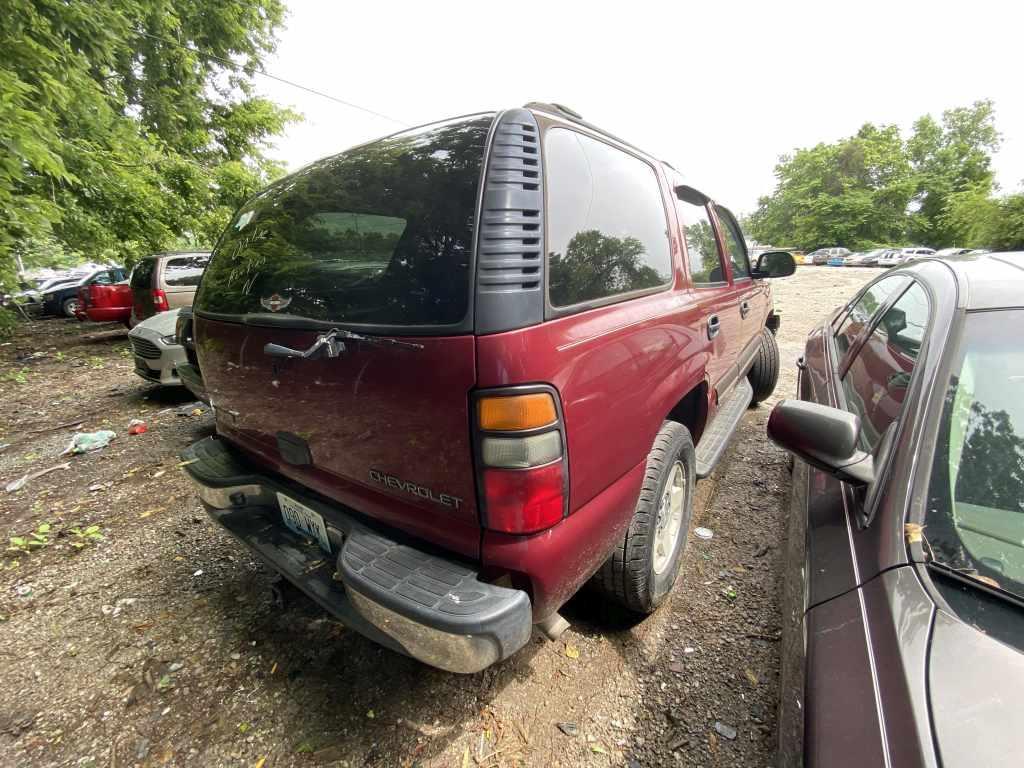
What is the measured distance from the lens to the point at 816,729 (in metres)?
0.90

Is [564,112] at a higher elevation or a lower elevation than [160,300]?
higher

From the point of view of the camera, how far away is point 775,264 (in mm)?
3754

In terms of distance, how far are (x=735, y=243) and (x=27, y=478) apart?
6033 mm

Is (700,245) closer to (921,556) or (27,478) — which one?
(921,556)

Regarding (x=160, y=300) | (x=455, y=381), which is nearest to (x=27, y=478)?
(x=160, y=300)

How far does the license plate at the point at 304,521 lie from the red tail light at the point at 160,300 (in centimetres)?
663

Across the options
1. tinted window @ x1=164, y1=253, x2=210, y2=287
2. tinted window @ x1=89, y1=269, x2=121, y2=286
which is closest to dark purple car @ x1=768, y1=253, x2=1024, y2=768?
tinted window @ x1=164, y1=253, x2=210, y2=287

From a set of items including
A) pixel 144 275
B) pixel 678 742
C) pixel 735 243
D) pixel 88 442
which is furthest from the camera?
pixel 144 275

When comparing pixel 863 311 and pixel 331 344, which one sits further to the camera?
pixel 863 311

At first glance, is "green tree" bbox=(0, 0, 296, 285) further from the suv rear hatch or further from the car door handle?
the car door handle

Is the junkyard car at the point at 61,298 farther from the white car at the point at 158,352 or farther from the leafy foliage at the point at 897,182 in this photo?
the leafy foliage at the point at 897,182

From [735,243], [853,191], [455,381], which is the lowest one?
[455,381]

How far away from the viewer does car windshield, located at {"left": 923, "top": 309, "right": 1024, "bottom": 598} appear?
0.95 m

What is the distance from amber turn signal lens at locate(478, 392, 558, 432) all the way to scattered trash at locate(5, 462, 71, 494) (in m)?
4.41
